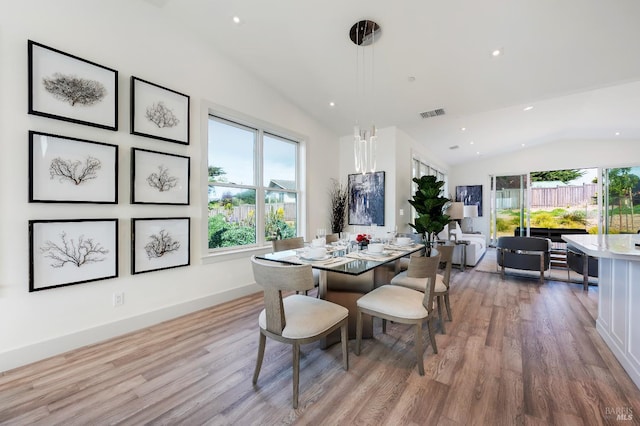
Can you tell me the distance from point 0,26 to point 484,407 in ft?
14.3

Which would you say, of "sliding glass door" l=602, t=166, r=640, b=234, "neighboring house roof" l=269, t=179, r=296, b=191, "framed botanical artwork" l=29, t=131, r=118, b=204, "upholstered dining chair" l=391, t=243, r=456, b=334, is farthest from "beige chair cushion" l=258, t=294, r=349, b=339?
"sliding glass door" l=602, t=166, r=640, b=234

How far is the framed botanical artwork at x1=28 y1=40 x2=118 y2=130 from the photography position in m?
2.16

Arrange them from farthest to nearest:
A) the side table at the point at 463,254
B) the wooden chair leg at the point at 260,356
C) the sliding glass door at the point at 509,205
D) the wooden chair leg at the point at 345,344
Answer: the sliding glass door at the point at 509,205, the side table at the point at 463,254, the wooden chair leg at the point at 345,344, the wooden chair leg at the point at 260,356

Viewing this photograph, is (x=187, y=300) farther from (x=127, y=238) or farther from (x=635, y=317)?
(x=635, y=317)

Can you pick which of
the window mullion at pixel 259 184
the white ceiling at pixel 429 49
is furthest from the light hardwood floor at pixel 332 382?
the white ceiling at pixel 429 49

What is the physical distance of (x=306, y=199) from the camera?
4812 millimetres

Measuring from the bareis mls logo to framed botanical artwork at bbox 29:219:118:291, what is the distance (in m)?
3.89

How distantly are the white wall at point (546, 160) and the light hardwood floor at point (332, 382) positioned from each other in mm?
7174

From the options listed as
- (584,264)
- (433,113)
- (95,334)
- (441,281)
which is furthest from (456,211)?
(95,334)

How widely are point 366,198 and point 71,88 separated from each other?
4387mm

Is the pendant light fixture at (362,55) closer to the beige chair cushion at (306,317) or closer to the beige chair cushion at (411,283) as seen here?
the beige chair cushion at (411,283)

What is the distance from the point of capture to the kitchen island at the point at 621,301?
189 cm

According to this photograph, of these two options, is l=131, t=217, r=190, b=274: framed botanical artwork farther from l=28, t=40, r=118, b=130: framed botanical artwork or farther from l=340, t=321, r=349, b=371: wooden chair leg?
l=340, t=321, r=349, b=371: wooden chair leg

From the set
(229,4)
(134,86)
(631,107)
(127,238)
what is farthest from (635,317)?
(631,107)
